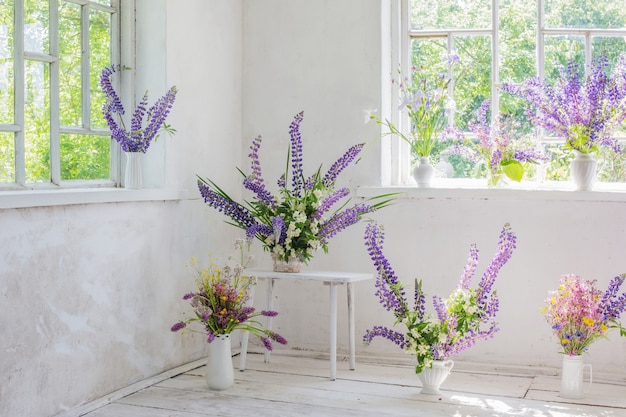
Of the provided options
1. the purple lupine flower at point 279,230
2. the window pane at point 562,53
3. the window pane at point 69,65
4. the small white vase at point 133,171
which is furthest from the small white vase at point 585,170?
the window pane at point 69,65

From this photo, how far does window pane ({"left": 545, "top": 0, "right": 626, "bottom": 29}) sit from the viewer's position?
4.59m

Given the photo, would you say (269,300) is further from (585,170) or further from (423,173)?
(585,170)

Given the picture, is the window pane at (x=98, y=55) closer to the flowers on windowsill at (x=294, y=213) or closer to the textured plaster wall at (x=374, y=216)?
the flowers on windowsill at (x=294, y=213)

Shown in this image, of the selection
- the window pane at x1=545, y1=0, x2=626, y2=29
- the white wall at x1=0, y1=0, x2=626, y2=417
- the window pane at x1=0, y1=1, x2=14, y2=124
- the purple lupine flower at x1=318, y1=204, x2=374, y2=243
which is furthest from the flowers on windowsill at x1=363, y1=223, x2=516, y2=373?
the window pane at x1=0, y1=1, x2=14, y2=124

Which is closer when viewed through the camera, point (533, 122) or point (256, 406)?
point (256, 406)

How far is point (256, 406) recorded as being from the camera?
12.6ft

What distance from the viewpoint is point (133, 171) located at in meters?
4.18

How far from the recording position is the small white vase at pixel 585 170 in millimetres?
4367

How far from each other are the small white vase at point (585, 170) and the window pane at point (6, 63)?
276 centimetres

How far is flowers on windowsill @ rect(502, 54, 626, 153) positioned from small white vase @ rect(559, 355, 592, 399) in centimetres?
110

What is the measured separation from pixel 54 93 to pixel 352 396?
1954 mm

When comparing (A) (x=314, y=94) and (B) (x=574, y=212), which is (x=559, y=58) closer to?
(B) (x=574, y=212)

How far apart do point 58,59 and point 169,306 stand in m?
1.38

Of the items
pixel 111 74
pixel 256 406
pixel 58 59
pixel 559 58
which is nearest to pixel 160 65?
pixel 111 74
